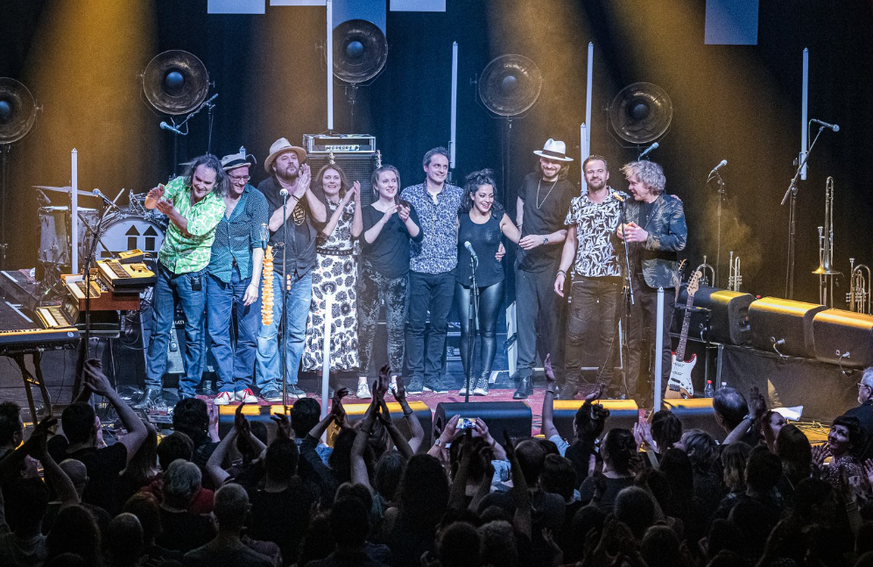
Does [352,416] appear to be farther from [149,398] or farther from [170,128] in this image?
[170,128]

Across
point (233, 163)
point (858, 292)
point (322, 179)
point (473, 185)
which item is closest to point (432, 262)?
point (473, 185)

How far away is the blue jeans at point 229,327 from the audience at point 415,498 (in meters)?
3.72

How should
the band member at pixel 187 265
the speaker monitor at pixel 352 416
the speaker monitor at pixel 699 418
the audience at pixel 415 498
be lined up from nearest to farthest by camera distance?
the audience at pixel 415 498
the speaker monitor at pixel 352 416
the speaker monitor at pixel 699 418
the band member at pixel 187 265

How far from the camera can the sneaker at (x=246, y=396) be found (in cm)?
926

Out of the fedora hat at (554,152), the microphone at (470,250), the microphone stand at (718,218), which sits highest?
the fedora hat at (554,152)

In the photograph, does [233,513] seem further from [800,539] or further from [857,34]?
[857,34]

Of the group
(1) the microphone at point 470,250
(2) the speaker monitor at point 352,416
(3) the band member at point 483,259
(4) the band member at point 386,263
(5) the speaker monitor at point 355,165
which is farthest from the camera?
(5) the speaker monitor at point 355,165

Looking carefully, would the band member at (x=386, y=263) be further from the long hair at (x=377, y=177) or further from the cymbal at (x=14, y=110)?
the cymbal at (x=14, y=110)

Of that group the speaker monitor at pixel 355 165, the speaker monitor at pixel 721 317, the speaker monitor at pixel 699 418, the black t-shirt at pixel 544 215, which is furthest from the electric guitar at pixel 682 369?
the speaker monitor at pixel 355 165

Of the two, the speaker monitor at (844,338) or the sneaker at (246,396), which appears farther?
the sneaker at (246,396)

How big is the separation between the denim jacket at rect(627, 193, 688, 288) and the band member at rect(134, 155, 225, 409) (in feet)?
12.3

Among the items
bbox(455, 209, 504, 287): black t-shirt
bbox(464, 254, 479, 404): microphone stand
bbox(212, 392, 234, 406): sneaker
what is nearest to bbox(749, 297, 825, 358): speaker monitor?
bbox(455, 209, 504, 287): black t-shirt

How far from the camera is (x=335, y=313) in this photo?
32.4 feet

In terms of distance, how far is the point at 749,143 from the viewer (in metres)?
13.0
